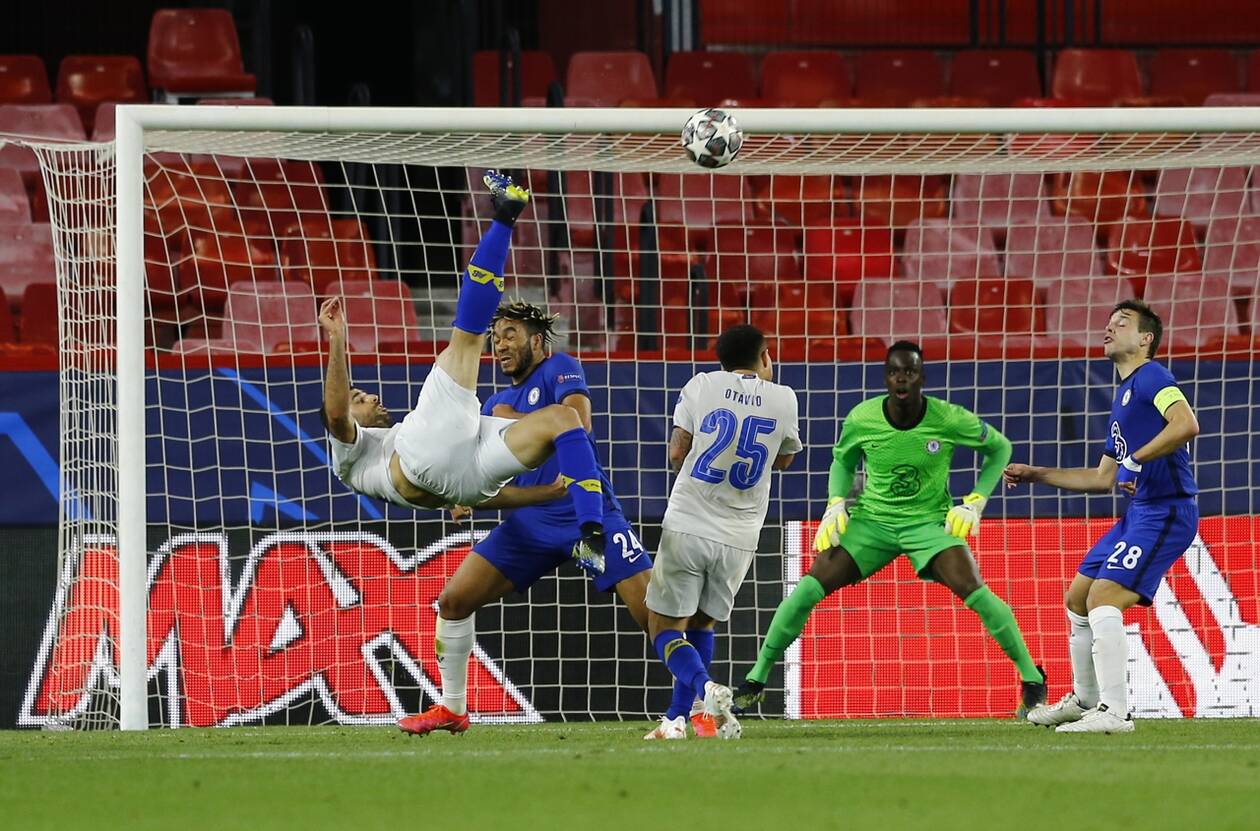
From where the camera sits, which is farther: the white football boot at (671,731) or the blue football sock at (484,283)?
the white football boot at (671,731)

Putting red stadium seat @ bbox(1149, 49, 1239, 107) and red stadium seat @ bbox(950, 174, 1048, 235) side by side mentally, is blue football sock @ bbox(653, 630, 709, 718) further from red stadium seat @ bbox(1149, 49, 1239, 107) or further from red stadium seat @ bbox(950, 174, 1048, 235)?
red stadium seat @ bbox(1149, 49, 1239, 107)

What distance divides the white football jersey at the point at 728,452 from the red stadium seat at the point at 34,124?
6.73 m

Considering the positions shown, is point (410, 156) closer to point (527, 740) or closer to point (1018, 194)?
point (527, 740)

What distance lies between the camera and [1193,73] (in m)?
14.5

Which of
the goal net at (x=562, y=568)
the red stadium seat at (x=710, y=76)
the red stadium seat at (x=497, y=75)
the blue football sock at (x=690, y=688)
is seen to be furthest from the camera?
the red stadium seat at (x=497, y=75)

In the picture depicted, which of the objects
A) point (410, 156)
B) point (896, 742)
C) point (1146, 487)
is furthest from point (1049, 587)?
point (410, 156)

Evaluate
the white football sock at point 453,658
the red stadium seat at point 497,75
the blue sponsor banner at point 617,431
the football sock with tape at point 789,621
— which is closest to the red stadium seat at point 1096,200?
the blue sponsor banner at point 617,431

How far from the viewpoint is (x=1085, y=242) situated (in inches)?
473

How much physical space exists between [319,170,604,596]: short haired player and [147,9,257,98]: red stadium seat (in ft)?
23.1

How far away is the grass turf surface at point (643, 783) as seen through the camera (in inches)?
184

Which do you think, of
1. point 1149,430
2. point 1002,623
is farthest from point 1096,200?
point 1149,430

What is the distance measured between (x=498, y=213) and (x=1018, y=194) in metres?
6.10

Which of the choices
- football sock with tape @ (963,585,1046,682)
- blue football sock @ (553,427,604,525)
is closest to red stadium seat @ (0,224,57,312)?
blue football sock @ (553,427,604,525)

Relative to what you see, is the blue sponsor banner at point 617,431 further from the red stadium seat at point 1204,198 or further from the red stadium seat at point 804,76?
the red stadium seat at point 804,76
